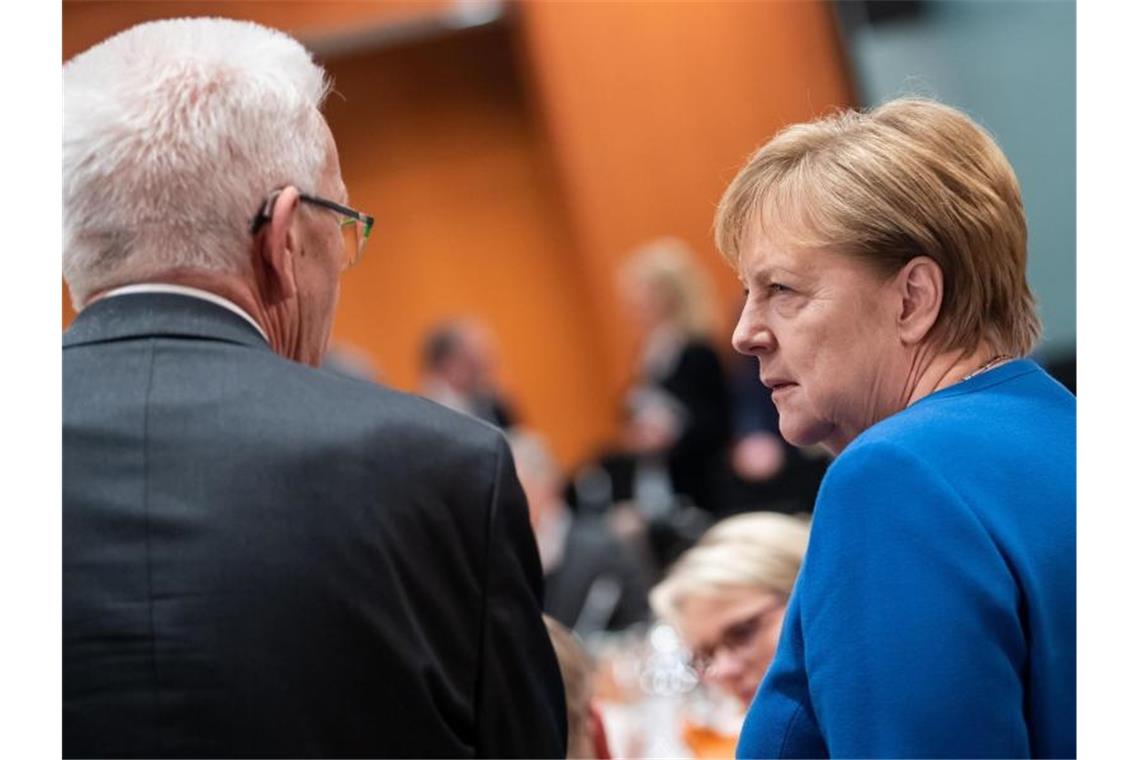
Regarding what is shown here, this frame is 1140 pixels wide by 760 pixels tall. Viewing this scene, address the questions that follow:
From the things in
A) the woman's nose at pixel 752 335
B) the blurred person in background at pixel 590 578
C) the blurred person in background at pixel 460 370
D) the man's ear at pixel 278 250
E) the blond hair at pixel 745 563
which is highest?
the man's ear at pixel 278 250

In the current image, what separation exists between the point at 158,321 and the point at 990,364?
786 mm

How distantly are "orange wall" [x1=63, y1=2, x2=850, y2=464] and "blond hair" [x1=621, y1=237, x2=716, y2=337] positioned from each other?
1523 mm

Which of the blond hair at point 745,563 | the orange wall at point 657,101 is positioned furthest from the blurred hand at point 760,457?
the orange wall at point 657,101

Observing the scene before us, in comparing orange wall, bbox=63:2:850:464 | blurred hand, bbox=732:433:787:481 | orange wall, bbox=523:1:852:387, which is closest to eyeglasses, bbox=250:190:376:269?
blurred hand, bbox=732:433:787:481

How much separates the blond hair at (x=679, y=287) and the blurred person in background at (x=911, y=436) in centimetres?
432

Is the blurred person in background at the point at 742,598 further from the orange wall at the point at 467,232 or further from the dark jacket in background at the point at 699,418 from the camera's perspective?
the orange wall at the point at 467,232

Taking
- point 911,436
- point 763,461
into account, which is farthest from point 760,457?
point 911,436

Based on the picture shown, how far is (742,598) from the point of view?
2.61 meters

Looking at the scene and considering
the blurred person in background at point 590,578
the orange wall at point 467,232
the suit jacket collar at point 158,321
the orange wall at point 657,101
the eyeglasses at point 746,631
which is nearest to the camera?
the suit jacket collar at point 158,321

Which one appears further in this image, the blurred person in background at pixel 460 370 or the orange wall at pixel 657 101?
the orange wall at pixel 657 101

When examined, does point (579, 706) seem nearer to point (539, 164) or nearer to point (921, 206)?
point (921, 206)

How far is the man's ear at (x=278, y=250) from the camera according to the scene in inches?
56.2

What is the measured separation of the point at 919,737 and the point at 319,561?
0.52 metres
